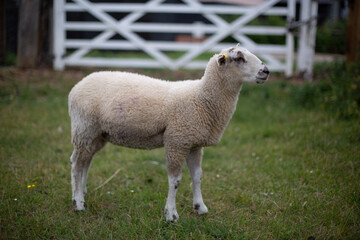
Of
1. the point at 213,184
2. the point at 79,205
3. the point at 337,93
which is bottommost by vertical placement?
the point at 213,184

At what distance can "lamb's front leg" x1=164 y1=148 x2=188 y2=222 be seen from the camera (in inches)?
113

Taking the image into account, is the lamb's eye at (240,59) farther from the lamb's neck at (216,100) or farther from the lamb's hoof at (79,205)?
the lamb's hoof at (79,205)

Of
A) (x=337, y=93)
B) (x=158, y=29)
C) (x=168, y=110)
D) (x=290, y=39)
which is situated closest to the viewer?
(x=168, y=110)

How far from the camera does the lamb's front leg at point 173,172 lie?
2.88 meters

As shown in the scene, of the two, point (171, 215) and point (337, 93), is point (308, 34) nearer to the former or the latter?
point (337, 93)

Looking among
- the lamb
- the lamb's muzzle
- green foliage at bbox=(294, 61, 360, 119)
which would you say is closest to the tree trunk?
green foliage at bbox=(294, 61, 360, 119)

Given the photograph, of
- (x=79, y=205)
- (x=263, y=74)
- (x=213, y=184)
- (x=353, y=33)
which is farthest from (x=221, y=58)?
(x=353, y=33)

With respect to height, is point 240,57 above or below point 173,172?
above

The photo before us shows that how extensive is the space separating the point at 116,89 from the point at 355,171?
2.88 metres

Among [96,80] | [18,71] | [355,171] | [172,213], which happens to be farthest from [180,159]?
[18,71]

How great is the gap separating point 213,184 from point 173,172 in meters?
1.00

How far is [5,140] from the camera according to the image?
4.59m

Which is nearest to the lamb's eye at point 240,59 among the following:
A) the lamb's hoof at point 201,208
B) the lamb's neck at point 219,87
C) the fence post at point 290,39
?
the lamb's neck at point 219,87

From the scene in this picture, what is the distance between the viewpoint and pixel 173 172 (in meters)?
2.94
